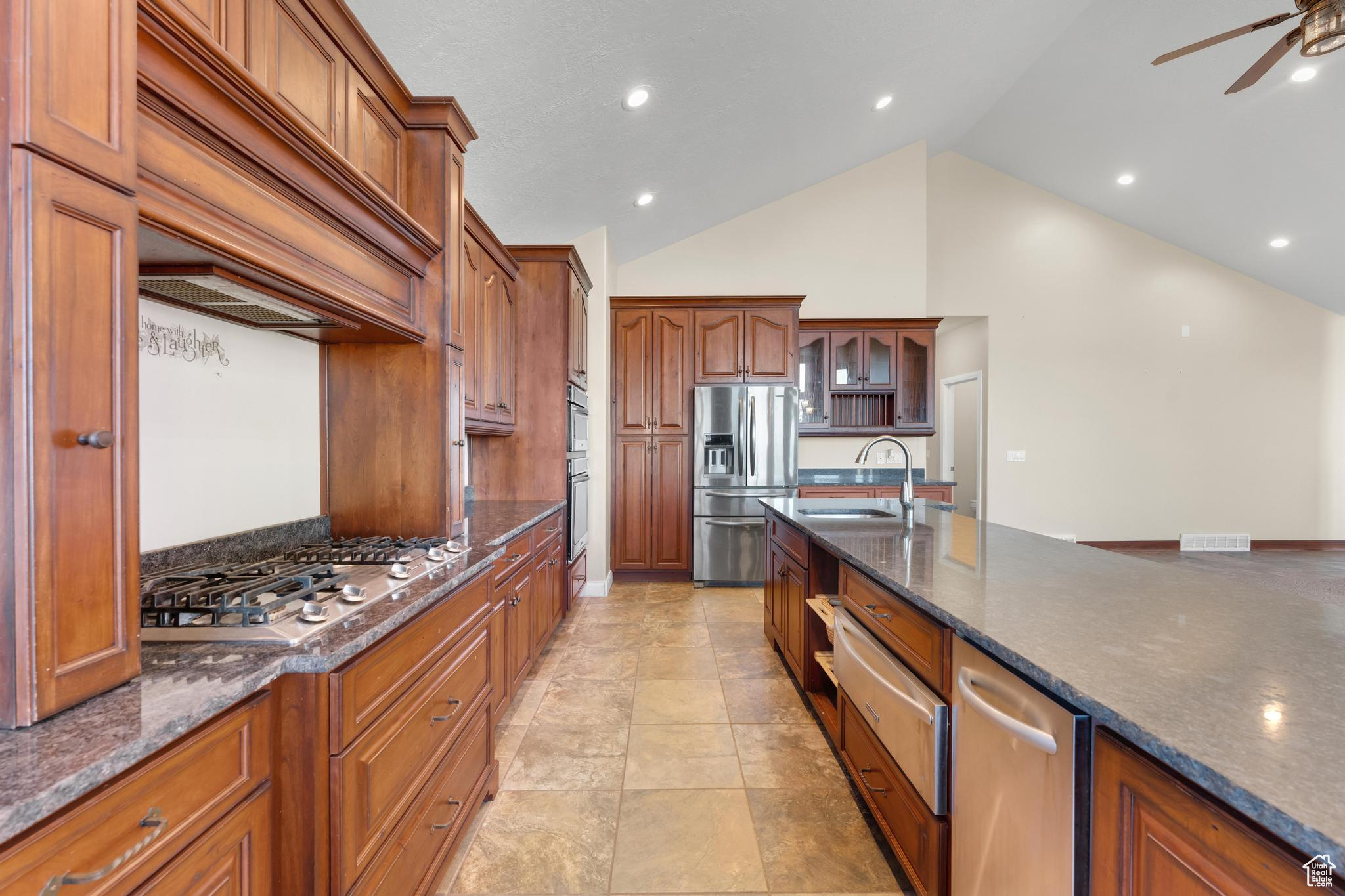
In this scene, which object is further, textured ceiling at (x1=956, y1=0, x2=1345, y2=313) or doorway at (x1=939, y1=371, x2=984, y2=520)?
doorway at (x1=939, y1=371, x2=984, y2=520)

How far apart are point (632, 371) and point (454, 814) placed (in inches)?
147

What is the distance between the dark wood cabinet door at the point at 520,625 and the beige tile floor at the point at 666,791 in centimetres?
20

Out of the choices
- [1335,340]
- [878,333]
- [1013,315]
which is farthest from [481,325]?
[1335,340]

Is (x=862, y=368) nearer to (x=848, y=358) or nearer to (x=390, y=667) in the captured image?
(x=848, y=358)

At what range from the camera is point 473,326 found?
106 inches

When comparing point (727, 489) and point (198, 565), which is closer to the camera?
point (198, 565)

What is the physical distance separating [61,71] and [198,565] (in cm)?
114

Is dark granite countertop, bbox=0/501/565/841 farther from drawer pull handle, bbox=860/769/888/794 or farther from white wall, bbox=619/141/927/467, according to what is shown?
white wall, bbox=619/141/927/467

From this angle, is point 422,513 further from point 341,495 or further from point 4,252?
point 4,252

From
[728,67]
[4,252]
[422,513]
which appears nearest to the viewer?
[4,252]

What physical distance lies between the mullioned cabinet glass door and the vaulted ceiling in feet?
4.76

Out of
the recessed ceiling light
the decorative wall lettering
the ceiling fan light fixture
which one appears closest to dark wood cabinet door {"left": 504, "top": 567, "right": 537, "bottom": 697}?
the decorative wall lettering

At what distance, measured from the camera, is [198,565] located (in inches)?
54.7

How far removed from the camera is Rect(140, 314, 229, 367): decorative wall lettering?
1287 mm
